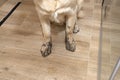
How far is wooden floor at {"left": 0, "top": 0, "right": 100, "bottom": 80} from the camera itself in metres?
1.12

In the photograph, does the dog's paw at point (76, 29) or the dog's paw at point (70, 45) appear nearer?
the dog's paw at point (70, 45)

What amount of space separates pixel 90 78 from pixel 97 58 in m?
0.18

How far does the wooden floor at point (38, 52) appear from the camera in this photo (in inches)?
44.3

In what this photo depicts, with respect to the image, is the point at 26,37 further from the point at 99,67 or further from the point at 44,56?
the point at 99,67

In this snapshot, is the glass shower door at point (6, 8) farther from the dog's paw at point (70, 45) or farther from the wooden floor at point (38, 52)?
the dog's paw at point (70, 45)

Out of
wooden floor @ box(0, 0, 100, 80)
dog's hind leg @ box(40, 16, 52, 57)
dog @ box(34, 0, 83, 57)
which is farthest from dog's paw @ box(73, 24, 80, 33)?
dog's hind leg @ box(40, 16, 52, 57)

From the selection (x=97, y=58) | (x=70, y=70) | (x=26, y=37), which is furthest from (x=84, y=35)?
(x=26, y=37)

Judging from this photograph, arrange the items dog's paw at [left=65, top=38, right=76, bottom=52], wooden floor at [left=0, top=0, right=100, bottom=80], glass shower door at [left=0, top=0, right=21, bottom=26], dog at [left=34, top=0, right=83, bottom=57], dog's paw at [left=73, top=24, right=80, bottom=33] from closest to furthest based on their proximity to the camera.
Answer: dog at [left=34, top=0, right=83, bottom=57], wooden floor at [left=0, top=0, right=100, bottom=80], dog's paw at [left=65, top=38, right=76, bottom=52], dog's paw at [left=73, top=24, right=80, bottom=33], glass shower door at [left=0, top=0, right=21, bottom=26]

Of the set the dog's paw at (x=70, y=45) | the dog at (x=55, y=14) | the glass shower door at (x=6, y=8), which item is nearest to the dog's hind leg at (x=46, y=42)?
the dog at (x=55, y=14)

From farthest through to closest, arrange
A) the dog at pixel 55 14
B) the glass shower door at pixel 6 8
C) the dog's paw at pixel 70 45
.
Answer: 1. the glass shower door at pixel 6 8
2. the dog's paw at pixel 70 45
3. the dog at pixel 55 14

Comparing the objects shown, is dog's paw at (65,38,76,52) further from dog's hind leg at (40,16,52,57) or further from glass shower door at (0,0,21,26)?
glass shower door at (0,0,21,26)

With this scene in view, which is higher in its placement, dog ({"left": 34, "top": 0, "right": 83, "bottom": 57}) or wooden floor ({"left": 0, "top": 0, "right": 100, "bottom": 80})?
dog ({"left": 34, "top": 0, "right": 83, "bottom": 57})

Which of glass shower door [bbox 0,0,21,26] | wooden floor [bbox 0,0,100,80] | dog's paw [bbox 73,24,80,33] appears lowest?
wooden floor [bbox 0,0,100,80]

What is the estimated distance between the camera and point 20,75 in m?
1.12
